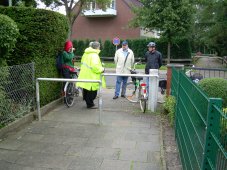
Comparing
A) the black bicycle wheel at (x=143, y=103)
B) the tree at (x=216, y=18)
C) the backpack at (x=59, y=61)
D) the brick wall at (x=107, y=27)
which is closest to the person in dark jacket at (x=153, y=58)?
the black bicycle wheel at (x=143, y=103)

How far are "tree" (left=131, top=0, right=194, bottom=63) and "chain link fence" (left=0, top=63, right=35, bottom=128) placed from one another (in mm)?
19455

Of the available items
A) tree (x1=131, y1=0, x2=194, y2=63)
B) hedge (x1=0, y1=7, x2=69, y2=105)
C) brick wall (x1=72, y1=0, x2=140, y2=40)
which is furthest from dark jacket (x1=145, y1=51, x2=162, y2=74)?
brick wall (x1=72, y1=0, x2=140, y2=40)

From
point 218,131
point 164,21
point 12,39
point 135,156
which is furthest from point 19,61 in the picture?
point 164,21

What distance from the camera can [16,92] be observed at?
6645 mm

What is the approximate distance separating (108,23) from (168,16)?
17.5m

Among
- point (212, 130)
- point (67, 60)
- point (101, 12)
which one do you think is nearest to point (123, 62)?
point (67, 60)

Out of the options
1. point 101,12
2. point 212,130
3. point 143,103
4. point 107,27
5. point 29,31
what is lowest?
point 143,103

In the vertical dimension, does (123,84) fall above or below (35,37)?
below

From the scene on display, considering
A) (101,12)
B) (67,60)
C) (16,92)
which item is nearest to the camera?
(16,92)

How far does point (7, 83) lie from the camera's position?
245 inches

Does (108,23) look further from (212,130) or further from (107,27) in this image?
(212,130)

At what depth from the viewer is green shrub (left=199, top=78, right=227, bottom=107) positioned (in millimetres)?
7133

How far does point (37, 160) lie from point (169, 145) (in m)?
2.28

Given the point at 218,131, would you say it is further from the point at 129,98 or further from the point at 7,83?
the point at 129,98
